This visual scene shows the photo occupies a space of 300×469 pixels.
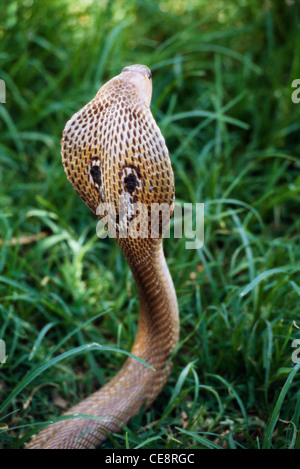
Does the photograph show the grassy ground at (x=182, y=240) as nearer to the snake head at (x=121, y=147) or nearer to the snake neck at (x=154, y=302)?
the snake neck at (x=154, y=302)

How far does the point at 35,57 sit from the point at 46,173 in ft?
3.12

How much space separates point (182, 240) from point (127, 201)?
913 millimetres

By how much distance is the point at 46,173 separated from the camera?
9.50 feet

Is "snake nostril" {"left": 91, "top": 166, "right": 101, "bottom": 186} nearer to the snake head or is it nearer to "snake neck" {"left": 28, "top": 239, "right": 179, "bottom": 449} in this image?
the snake head

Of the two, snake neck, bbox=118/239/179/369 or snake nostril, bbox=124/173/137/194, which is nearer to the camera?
snake nostril, bbox=124/173/137/194

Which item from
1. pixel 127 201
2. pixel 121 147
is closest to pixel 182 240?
pixel 127 201

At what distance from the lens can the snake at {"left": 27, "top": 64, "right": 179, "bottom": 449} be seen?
5.14ft

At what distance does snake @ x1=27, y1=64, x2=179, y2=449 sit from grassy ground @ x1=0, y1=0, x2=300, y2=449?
13 cm

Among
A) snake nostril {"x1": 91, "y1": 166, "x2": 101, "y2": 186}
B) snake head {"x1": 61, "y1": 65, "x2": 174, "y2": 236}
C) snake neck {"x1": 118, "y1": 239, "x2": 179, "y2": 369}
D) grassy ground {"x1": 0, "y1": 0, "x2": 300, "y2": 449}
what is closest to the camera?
snake head {"x1": 61, "y1": 65, "x2": 174, "y2": 236}

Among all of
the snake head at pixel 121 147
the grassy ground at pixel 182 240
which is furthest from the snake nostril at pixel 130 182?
the grassy ground at pixel 182 240

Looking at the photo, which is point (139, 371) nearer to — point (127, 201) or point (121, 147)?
point (127, 201)

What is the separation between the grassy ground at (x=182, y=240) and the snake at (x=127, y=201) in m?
0.13

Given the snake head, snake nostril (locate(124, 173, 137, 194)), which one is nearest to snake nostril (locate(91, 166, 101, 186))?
the snake head

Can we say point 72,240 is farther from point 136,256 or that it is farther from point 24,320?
point 136,256
